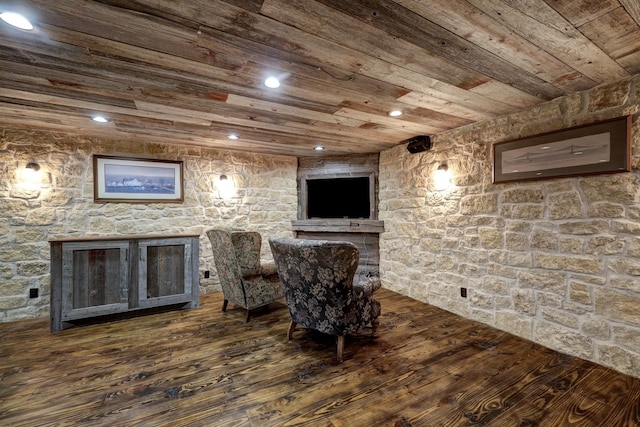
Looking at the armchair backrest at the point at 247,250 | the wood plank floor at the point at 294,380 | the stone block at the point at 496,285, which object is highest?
the armchair backrest at the point at 247,250

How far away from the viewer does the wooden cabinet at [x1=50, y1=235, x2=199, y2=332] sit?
8.85ft

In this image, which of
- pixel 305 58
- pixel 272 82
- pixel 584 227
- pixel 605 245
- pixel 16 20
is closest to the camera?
pixel 16 20

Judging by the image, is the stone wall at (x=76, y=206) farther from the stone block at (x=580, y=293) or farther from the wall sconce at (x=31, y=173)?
the stone block at (x=580, y=293)

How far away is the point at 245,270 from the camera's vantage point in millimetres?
2959

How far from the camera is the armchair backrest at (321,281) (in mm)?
2035

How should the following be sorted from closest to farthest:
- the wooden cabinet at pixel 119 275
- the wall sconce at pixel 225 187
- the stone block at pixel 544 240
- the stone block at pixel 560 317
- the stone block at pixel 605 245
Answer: the stone block at pixel 605 245 → the stone block at pixel 560 317 → the stone block at pixel 544 240 → the wooden cabinet at pixel 119 275 → the wall sconce at pixel 225 187

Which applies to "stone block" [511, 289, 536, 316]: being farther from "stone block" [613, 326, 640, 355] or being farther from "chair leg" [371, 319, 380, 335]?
"chair leg" [371, 319, 380, 335]

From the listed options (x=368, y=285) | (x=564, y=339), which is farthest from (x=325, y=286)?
(x=564, y=339)

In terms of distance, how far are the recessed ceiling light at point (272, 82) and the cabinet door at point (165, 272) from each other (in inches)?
84.9

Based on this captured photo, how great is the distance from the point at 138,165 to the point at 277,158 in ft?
6.26

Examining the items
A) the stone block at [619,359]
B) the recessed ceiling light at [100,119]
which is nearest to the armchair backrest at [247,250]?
the recessed ceiling light at [100,119]

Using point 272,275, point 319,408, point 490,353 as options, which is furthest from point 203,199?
point 490,353

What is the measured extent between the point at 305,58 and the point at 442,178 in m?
2.30

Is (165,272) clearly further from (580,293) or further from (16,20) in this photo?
(580,293)
